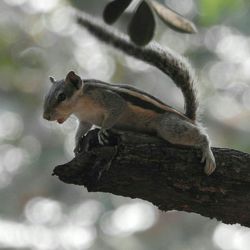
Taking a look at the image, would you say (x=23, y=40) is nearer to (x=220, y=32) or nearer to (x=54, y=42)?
(x=54, y=42)

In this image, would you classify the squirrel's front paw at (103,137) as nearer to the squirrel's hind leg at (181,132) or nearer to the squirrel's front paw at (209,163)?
the squirrel's hind leg at (181,132)

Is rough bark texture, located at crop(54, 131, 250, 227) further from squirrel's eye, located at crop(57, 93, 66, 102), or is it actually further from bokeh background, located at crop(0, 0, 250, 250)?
bokeh background, located at crop(0, 0, 250, 250)

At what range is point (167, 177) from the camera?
353 centimetres

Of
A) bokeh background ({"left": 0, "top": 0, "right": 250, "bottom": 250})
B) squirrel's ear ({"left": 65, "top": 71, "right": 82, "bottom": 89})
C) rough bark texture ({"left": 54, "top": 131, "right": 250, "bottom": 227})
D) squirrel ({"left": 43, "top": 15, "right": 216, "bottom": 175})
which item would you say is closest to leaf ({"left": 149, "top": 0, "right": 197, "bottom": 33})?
rough bark texture ({"left": 54, "top": 131, "right": 250, "bottom": 227})

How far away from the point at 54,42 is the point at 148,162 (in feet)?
32.8

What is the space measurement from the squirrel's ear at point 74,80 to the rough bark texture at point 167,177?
0.39 metres

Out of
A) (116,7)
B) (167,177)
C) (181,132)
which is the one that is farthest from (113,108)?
(116,7)

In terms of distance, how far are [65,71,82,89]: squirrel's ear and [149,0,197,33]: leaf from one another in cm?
86

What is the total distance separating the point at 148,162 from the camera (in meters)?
3.52

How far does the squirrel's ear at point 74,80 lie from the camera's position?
3.91 meters

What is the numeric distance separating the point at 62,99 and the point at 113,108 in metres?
0.26

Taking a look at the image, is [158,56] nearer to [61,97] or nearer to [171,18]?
[61,97]

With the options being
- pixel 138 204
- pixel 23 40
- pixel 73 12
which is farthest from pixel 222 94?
pixel 73 12

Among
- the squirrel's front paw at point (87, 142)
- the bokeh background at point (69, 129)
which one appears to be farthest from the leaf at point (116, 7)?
the bokeh background at point (69, 129)
